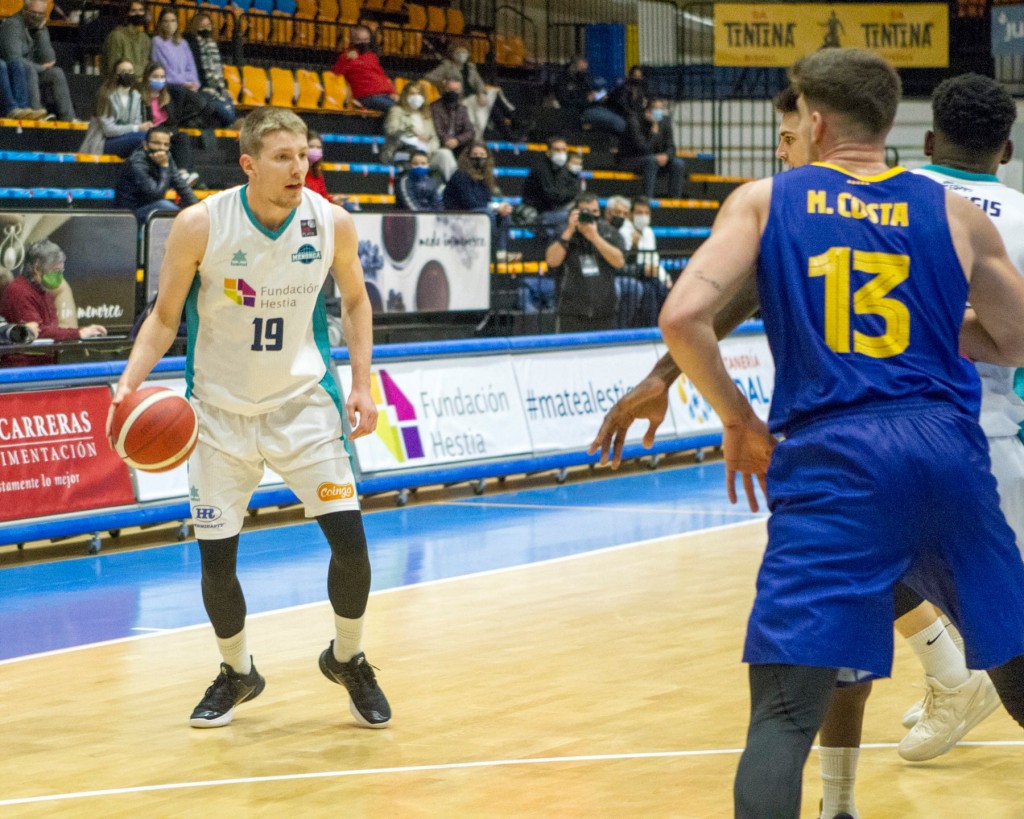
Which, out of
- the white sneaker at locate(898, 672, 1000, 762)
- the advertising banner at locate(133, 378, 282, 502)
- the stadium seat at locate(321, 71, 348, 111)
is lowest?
the advertising banner at locate(133, 378, 282, 502)

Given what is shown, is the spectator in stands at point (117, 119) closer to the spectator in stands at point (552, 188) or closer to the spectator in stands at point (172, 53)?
the spectator in stands at point (172, 53)

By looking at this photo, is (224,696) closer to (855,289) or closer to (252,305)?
(252,305)

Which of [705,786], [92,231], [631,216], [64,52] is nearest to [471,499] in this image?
[92,231]

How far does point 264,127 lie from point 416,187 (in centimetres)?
1041

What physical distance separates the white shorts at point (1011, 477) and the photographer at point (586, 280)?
10.1m

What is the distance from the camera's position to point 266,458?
5.71 m

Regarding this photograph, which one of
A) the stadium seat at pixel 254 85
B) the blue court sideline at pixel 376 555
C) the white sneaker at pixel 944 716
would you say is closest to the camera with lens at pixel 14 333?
the blue court sideline at pixel 376 555

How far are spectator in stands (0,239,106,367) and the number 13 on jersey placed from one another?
826cm

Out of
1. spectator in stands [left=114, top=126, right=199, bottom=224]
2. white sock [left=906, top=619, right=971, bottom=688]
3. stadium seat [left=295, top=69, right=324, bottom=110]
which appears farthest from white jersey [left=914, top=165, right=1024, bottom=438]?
stadium seat [left=295, top=69, right=324, bottom=110]

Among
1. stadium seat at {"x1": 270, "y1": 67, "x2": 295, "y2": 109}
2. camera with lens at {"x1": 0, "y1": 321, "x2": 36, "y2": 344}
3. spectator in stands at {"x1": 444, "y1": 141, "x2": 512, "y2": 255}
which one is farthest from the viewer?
stadium seat at {"x1": 270, "y1": 67, "x2": 295, "y2": 109}

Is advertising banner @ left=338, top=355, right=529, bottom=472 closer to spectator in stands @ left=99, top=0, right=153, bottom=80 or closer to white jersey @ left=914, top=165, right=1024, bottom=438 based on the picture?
spectator in stands @ left=99, top=0, right=153, bottom=80

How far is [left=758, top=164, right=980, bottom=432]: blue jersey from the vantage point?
314 centimetres

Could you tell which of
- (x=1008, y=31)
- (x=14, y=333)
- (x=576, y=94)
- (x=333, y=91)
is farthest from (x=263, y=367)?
(x=1008, y=31)

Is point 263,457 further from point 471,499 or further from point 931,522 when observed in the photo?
point 471,499
